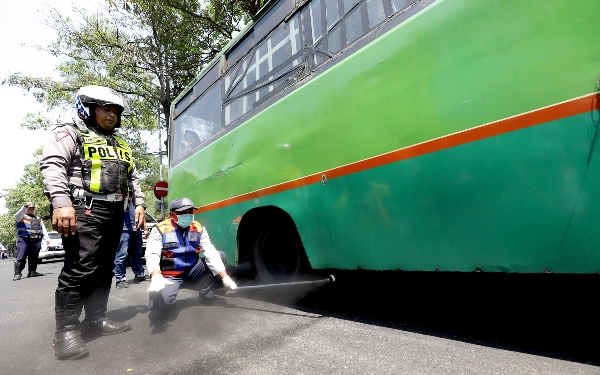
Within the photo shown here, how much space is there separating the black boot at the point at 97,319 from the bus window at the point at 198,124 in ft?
6.66

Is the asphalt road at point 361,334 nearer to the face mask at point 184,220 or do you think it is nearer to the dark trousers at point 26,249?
the face mask at point 184,220

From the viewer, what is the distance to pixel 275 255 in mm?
3461

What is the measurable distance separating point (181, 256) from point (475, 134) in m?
2.55

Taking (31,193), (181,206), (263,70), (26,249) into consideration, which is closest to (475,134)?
(263,70)

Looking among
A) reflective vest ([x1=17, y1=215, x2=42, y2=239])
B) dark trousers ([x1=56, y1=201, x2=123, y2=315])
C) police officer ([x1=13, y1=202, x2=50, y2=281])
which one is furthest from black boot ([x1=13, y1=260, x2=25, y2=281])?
dark trousers ([x1=56, y1=201, x2=123, y2=315])

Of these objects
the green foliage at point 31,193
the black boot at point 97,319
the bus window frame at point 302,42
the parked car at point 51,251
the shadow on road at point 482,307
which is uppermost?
the green foliage at point 31,193

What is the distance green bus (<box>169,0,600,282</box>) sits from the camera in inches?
59.1

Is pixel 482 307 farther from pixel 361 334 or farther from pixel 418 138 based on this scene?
pixel 418 138

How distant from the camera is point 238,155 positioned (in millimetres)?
3393

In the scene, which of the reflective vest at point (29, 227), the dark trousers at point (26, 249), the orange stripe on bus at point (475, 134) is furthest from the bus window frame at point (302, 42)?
the dark trousers at point (26, 249)

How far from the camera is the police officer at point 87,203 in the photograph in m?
2.16

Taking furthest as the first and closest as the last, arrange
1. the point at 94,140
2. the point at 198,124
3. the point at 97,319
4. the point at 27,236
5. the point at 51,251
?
the point at 51,251 < the point at 27,236 < the point at 198,124 < the point at 97,319 < the point at 94,140

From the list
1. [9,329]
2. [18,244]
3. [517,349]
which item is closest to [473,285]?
[517,349]

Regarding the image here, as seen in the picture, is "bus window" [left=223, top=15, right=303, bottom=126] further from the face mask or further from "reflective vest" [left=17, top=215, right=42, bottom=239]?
"reflective vest" [left=17, top=215, right=42, bottom=239]
